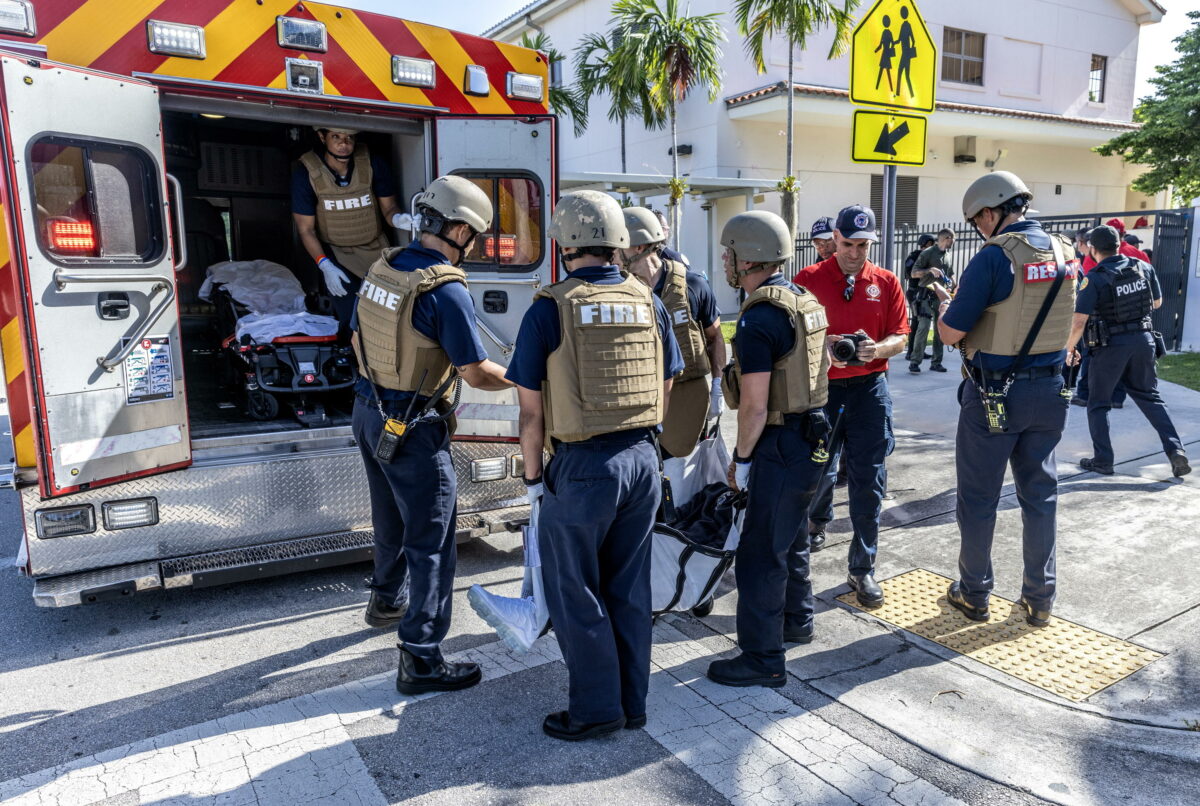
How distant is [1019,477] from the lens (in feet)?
13.0

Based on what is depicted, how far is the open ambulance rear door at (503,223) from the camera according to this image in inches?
188

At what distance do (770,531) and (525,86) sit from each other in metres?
3.04

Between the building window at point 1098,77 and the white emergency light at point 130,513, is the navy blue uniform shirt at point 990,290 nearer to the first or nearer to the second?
the white emergency light at point 130,513

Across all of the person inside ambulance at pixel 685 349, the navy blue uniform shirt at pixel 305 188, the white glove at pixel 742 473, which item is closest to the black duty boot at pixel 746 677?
the white glove at pixel 742 473

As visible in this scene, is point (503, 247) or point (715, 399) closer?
point (503, 247)

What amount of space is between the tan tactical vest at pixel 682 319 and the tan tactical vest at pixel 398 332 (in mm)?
1464

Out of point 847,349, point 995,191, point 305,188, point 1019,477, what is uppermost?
point 305,188

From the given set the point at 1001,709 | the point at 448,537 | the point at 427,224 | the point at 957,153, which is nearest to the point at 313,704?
the point at 448,537

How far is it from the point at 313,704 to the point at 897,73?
16.8 ft

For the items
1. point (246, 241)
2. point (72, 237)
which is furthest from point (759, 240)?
point (246, 241)

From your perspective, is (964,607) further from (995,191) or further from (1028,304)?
(995,191)

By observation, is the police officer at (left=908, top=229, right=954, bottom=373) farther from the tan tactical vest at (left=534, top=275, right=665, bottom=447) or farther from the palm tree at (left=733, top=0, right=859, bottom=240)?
the tan tactical vest at (left=534, top=275, right=665, bottom=447)

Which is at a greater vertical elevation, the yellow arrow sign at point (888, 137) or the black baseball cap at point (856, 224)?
the yellow arrow sign at point (888, 137)

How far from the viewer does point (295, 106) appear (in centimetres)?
441
